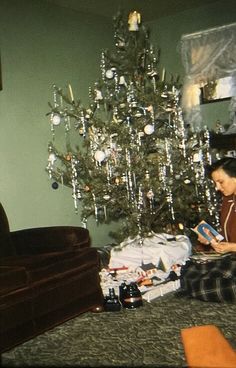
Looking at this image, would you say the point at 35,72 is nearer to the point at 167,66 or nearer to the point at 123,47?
the point at 123,47

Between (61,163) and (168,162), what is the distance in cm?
119

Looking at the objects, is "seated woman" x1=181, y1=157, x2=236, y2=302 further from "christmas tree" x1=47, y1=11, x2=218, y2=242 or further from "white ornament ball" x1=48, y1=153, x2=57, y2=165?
"white ornament ball" x1=48, y1=153, x2=57, y2=165

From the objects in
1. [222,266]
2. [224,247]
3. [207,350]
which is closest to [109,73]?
[224,247]

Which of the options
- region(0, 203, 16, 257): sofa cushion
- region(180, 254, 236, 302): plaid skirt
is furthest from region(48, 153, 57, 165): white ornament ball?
region(180, 254, 236, 302): plaid skirt

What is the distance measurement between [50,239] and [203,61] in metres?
3.03

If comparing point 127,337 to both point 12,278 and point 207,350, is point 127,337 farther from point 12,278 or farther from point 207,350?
point 207,350

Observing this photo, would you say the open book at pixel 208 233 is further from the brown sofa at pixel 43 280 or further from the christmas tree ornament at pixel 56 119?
the christmas tree ornament at pixel 56 119

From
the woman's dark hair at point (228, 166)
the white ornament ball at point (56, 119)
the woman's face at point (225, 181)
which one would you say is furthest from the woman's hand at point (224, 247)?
the white ornament ball at point (56, 119)

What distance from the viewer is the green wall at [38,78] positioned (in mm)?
4160

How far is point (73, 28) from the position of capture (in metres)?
4.94

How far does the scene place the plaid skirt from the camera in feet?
9.60

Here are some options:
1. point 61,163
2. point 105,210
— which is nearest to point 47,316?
point 105,210

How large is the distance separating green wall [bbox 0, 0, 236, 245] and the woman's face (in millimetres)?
1901

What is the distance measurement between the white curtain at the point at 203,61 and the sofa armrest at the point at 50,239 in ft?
7.93
